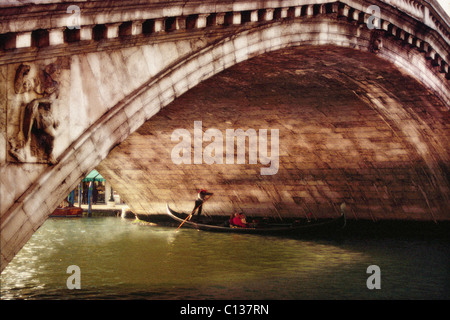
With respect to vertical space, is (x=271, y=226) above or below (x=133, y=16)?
below

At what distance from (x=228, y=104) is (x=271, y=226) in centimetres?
431

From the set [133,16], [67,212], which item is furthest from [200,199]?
[133,16]

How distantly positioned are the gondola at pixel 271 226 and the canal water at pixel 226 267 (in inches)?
10.9

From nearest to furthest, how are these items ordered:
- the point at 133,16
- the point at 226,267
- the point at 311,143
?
the point at 133,16
the point at 226,267
the point at 311,143

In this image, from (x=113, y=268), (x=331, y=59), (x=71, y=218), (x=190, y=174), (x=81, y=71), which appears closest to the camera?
(x=81, y=71)

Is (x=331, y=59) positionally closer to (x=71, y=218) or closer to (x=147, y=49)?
(x=147, y=49)

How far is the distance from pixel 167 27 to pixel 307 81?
468 centimetres

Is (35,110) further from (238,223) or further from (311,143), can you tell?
(238,223)

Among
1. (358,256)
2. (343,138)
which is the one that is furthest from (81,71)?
(343,138)

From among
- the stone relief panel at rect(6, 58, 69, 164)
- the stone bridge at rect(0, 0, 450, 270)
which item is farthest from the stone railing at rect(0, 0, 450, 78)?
the stone relief panel at rect(6, 58, 69, 164)

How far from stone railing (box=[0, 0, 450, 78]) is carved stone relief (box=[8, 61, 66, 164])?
205 mm

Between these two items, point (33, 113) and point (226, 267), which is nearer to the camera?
point (33, 113)

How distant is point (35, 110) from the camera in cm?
429

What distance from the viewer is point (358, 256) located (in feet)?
35.3
